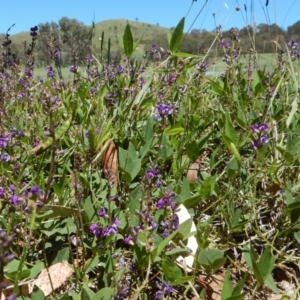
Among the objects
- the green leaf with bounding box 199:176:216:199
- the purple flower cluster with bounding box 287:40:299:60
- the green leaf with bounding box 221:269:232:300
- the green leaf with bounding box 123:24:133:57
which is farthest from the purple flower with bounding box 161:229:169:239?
the purple flower cluster with bounding box 287:40:299:60

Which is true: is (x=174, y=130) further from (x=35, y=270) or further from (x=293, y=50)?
(x=293, y=50)

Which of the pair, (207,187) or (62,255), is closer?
(62,255)

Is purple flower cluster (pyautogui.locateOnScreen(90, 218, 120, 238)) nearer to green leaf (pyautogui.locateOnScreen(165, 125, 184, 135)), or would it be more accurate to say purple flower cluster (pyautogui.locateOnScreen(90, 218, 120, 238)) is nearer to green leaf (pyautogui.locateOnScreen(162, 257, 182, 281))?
green leaf (pyautogui.locateOnScreen(162, 257, 182, 281))

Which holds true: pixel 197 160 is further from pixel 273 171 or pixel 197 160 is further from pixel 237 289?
pixel 237 289

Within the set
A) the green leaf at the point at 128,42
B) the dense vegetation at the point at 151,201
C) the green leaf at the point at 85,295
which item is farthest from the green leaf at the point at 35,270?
the green leaf at the point at 128,42

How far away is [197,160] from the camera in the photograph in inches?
84.3

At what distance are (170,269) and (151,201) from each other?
291mm

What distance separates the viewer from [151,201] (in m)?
1.67

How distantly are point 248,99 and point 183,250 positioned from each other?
1261 mm

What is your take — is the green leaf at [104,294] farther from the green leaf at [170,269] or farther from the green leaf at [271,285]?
the green leaf at [271,285]

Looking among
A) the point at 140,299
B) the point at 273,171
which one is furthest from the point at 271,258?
the point at 273,171

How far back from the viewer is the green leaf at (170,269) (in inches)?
56.7

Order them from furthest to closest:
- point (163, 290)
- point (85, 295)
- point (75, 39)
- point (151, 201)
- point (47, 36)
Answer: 1. point (75, 39)
2. point (47, 36)
3. point (151, 201)
4. point (163, 290)
5. point (85, 295)

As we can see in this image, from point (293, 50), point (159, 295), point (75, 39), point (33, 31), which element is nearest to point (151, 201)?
point (159, 295)
